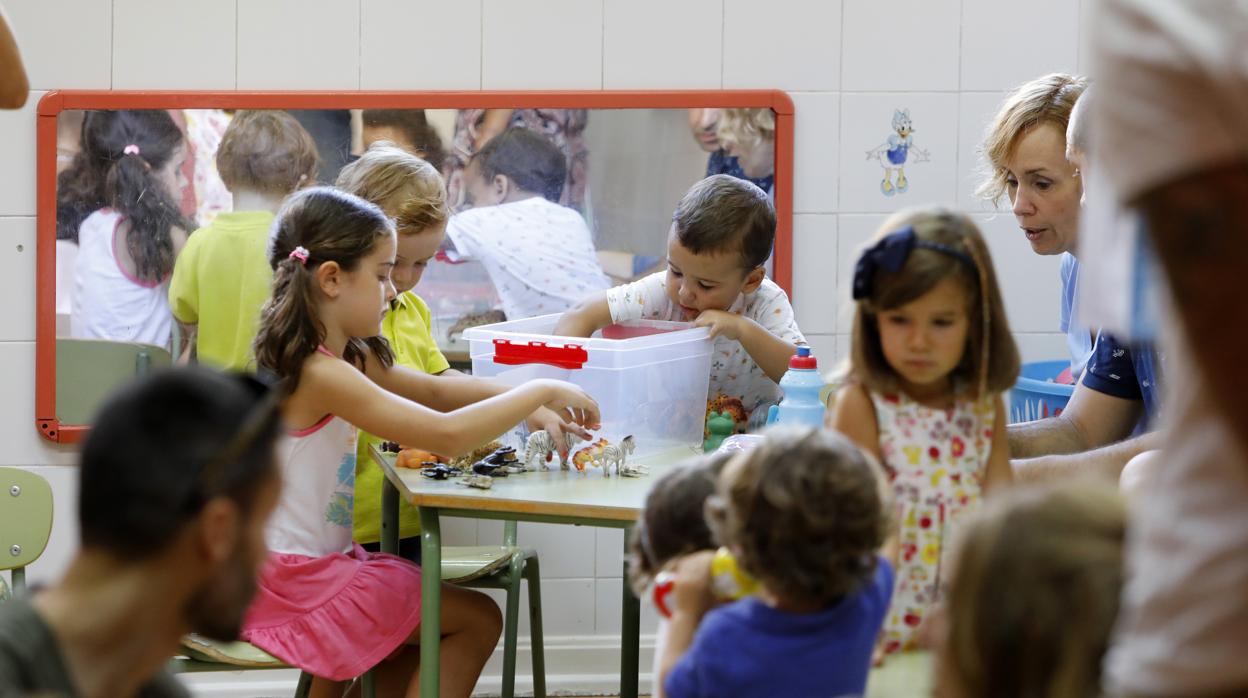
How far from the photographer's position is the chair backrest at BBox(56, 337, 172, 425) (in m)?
3.76

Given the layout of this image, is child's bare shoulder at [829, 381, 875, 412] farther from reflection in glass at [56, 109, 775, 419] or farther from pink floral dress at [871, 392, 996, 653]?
reflection in glass at [56, 109, 775, 419]

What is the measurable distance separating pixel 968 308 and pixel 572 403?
933mm

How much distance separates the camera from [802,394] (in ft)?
8.40

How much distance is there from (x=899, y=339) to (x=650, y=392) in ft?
3.29

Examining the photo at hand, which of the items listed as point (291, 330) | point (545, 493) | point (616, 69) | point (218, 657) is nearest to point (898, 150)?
point (616, 69)

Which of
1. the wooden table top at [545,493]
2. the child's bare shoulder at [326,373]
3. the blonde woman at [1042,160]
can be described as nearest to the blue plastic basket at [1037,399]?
the blonde woman at [1042,160]

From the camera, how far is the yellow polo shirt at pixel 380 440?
3105mm

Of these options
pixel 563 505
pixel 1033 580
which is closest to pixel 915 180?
pixel 563 505

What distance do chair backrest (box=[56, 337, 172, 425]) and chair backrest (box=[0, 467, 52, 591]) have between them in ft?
2.77

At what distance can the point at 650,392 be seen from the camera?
273cm

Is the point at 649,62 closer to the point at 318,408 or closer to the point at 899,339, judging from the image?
the point at 318,408

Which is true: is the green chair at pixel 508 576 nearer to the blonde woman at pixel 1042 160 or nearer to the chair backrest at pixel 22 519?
the chair backrest at pixel 22 519

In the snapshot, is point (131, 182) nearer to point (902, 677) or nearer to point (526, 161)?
point (526, 161)

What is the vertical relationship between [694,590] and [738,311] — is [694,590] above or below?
below
